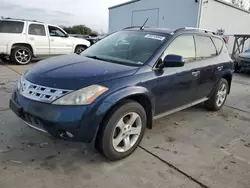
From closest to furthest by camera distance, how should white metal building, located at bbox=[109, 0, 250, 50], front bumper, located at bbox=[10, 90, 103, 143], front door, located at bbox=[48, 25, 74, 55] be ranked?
front bumper, located at bbox=[10, 90, 103, 143] → front door, located at bbox=[48, 25, 74, 55] → white metal building, located at bbox=[109, 0, 250, 50]

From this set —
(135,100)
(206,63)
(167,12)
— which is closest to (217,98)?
(206,63)

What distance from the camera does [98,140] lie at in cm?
258

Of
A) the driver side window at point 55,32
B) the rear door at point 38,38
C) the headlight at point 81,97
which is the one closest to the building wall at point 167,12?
the driver side window at point 55,32

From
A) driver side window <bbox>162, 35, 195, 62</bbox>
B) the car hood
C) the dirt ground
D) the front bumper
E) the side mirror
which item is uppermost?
driver side window <bbox>162, 35, 195, 62</bbox>

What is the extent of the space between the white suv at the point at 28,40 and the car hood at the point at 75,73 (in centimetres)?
683

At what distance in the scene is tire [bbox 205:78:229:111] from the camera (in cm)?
457

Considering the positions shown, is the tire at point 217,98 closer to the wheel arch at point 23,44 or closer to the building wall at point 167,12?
the wheel arch at point 23,44

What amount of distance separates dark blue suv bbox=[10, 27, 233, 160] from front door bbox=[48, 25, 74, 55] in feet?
23.3

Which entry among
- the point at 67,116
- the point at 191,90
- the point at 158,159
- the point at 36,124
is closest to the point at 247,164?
the point at 158,159

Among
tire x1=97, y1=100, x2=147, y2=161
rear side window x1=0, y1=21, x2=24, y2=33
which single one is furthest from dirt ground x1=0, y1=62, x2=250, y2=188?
rear side window x1=0, y1=21, x2=24, y2=33

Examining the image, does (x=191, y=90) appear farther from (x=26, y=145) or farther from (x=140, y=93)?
(x=26, y=145)

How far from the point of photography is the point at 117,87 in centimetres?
256

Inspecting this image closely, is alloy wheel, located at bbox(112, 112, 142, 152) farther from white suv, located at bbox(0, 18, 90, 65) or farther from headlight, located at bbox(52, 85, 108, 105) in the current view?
white suv, located at bbox(0, 18, 90, 65)

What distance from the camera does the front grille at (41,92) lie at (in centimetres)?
Answer: 239
